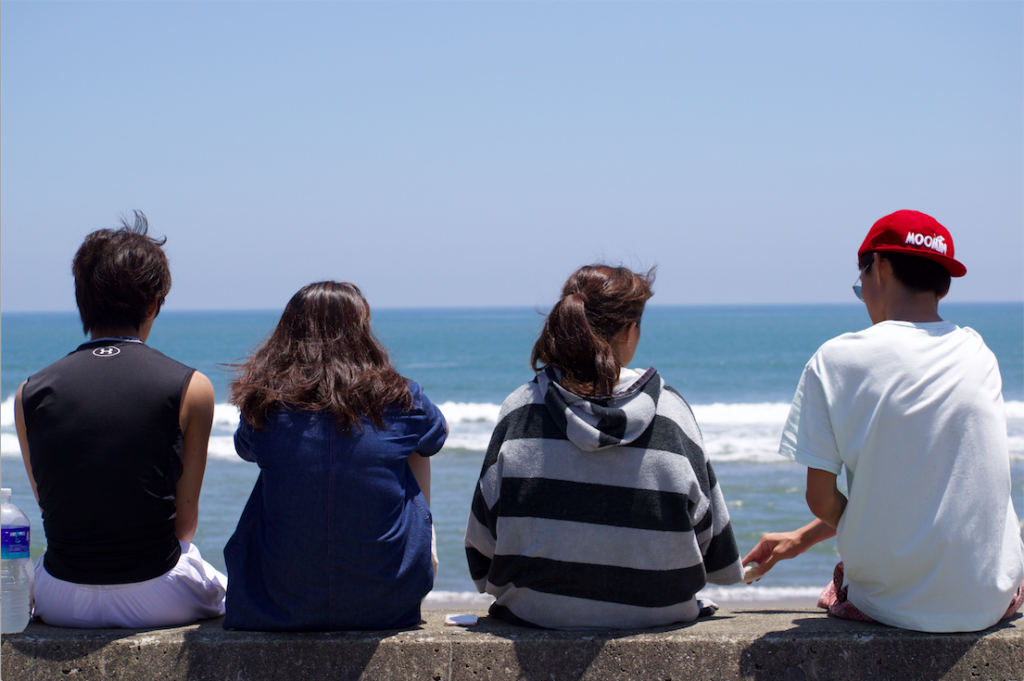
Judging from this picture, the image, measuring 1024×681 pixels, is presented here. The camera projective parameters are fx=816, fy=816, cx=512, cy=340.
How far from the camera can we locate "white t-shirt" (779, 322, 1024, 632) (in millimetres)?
2234

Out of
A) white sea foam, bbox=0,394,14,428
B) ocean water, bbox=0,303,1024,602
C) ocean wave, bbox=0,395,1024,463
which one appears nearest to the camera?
ocean water, bbox=0,303,1024,602

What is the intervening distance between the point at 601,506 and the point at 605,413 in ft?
0.92

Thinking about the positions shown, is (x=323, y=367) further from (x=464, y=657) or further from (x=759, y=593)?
(x=759, y=593)

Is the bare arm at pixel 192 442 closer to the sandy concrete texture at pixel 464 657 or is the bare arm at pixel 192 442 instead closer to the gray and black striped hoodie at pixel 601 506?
the sandy concrete texture at pixel 464 657

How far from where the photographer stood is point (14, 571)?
2.55 meters


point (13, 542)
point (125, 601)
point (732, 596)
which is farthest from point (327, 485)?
point (732, 596)

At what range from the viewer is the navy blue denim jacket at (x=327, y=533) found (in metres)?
2.37

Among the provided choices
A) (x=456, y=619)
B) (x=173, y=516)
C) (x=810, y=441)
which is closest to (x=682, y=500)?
(x=810, y=441)

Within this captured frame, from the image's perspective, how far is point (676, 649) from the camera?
2.35 m

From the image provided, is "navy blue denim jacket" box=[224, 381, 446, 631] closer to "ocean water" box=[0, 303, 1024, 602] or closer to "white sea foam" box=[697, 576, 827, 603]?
"ocean water" box=[0, 303, 1024, 602]

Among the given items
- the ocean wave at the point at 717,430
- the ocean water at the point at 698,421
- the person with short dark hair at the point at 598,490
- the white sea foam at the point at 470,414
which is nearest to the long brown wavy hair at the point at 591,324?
the person with short dark hair at the point at 598,490

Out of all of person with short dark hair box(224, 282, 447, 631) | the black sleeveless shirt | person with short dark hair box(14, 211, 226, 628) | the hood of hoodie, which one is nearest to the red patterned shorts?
the hood of hoodie

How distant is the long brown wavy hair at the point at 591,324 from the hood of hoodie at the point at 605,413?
4cm

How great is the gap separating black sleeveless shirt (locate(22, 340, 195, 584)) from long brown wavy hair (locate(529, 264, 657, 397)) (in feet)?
3.71
